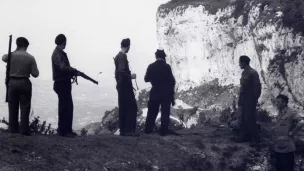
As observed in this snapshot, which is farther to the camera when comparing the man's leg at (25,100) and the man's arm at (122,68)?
the man's arm at (122,68)

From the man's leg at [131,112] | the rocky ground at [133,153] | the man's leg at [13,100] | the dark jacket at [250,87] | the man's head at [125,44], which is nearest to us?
the rocky ground at [133,153]

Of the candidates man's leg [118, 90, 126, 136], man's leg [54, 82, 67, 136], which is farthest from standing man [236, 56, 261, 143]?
man's leg [54, 82, 67, 136]

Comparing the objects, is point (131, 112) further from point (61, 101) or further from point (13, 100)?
point (13, 100)

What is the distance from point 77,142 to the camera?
22.3 feet

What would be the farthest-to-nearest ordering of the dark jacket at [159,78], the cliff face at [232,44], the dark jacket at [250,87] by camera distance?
the cliff face at [232,44] < the dark jacket at [250,87] < the dark jacket at [159,78]

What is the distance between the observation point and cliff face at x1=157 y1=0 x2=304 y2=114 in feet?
63.3

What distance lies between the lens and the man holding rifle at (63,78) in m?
6.94

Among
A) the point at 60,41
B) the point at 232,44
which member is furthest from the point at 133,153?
the point at 232,44

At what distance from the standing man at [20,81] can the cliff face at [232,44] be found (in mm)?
15233

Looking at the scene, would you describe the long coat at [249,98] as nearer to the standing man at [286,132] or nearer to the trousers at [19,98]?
the standing man at [286,132]

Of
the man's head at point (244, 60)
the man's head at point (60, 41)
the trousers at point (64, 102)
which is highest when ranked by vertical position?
the man's head at point (60, 41)

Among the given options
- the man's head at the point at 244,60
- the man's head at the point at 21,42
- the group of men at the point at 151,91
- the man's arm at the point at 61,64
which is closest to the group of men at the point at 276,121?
the man's head at the point at 244,60

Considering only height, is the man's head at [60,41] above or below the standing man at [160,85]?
above

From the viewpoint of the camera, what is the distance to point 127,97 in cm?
832
